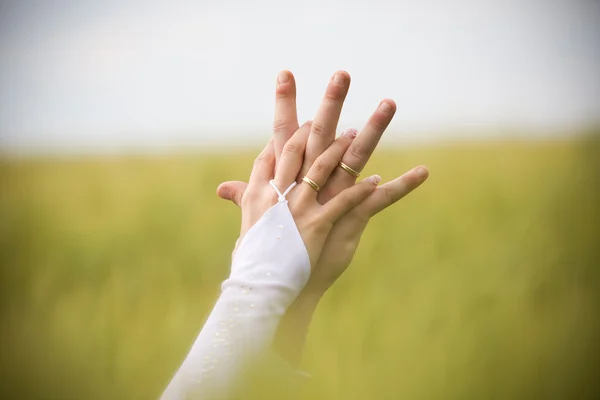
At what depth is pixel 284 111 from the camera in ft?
3.43

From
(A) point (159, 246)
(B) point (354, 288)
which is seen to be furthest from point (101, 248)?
(B) point (354, 288)

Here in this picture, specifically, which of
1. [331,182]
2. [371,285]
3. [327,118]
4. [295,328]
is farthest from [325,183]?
[371,285]

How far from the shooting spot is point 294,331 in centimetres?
98

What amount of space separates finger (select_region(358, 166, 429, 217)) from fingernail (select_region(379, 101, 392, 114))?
0.11 m

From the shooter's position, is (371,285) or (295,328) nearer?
(295,328)

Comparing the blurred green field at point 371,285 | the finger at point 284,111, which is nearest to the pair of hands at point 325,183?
the finger at point 284,111

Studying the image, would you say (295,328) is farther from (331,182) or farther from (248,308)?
(331,182)

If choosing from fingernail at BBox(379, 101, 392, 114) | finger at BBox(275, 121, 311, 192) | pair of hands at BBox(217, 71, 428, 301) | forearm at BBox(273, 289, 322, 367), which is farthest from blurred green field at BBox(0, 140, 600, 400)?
fingernail at BBox(379, 101, 392, 114)

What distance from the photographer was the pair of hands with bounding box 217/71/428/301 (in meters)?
0.99

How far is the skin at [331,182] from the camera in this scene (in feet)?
3.18

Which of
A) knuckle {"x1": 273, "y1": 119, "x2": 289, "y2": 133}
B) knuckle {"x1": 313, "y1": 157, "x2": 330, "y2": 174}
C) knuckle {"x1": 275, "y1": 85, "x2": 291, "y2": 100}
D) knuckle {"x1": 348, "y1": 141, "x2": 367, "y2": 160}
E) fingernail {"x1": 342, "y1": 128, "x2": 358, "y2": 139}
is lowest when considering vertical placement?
knuckle {"x1": 313, "y1": 157, "x2": 330, "y2": 174}

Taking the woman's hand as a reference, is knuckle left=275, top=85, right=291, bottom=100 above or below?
above

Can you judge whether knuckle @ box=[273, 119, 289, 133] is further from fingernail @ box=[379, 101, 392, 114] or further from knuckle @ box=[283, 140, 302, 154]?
fingernail @ box=[379, 101, 392, 114]

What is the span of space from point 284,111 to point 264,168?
0.34 feet
